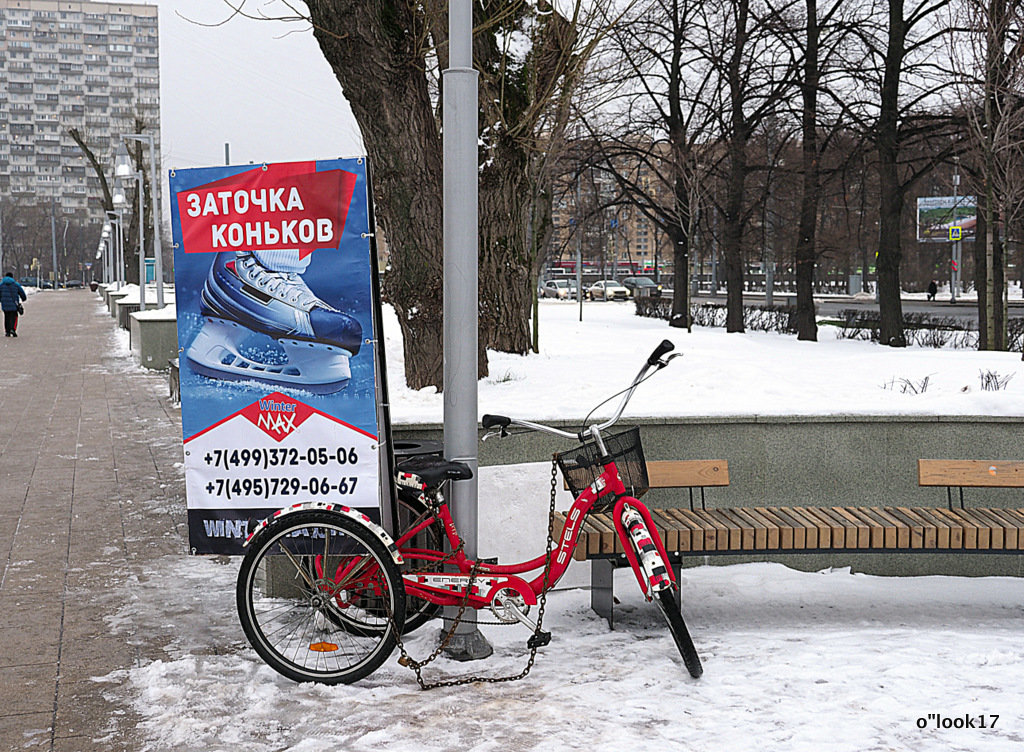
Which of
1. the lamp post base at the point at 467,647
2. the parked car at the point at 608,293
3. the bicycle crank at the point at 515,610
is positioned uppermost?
the parked car at the point at 608,293

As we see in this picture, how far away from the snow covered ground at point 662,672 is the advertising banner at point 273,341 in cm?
79

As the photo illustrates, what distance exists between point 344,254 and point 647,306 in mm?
33825

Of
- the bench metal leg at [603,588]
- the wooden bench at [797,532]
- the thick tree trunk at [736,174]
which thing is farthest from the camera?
the thick tree trunk at [736,174]

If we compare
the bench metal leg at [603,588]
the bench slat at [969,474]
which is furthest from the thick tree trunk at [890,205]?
the bench metal leg at [603,588]

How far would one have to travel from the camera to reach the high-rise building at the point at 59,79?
10062 centimetres

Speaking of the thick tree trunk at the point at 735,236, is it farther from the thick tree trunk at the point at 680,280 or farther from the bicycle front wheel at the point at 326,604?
the bicycle front wheel at the point at 326,604

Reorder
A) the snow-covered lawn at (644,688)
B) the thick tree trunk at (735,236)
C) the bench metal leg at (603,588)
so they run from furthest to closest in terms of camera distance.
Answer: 1. the thick tree trunk at (735,236)
2. the bench metal leg at (603,588)
3. the snow-covered lawn at (644,688)

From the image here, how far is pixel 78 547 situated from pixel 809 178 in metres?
21.3

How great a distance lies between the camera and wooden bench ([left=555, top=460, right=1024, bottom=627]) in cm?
564

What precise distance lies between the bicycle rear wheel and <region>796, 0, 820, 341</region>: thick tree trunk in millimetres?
21345

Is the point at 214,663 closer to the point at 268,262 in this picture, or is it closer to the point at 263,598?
the point at 263,598

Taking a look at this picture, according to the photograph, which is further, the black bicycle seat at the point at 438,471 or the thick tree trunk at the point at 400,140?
the thick tree trunk at the point at 400,140

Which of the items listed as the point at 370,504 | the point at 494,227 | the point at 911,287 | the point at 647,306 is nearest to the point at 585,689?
the point at 370,504

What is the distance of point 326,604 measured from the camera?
510 centimetres
